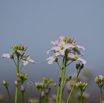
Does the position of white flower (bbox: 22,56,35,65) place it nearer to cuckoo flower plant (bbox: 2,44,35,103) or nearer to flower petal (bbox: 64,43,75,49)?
cuckoo flower plant (bbox: 2,44,35,103)

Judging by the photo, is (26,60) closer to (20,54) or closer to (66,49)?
(20,54)

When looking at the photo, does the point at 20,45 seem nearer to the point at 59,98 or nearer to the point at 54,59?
the point at 54,59

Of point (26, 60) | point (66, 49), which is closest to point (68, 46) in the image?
point (66, 49)

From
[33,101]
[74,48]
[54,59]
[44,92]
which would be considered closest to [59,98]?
[44,92]

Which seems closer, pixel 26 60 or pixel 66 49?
pixel 66 49

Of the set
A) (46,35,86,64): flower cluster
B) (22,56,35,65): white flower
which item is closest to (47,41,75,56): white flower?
(46,35,86,64): flower cluster

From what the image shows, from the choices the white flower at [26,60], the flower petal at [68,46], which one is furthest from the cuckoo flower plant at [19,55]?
the flower petal at [68,46]

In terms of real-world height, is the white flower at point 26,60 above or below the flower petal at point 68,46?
below

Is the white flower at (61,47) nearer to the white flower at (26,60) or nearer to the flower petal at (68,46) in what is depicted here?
the flower petal at (68,46)
